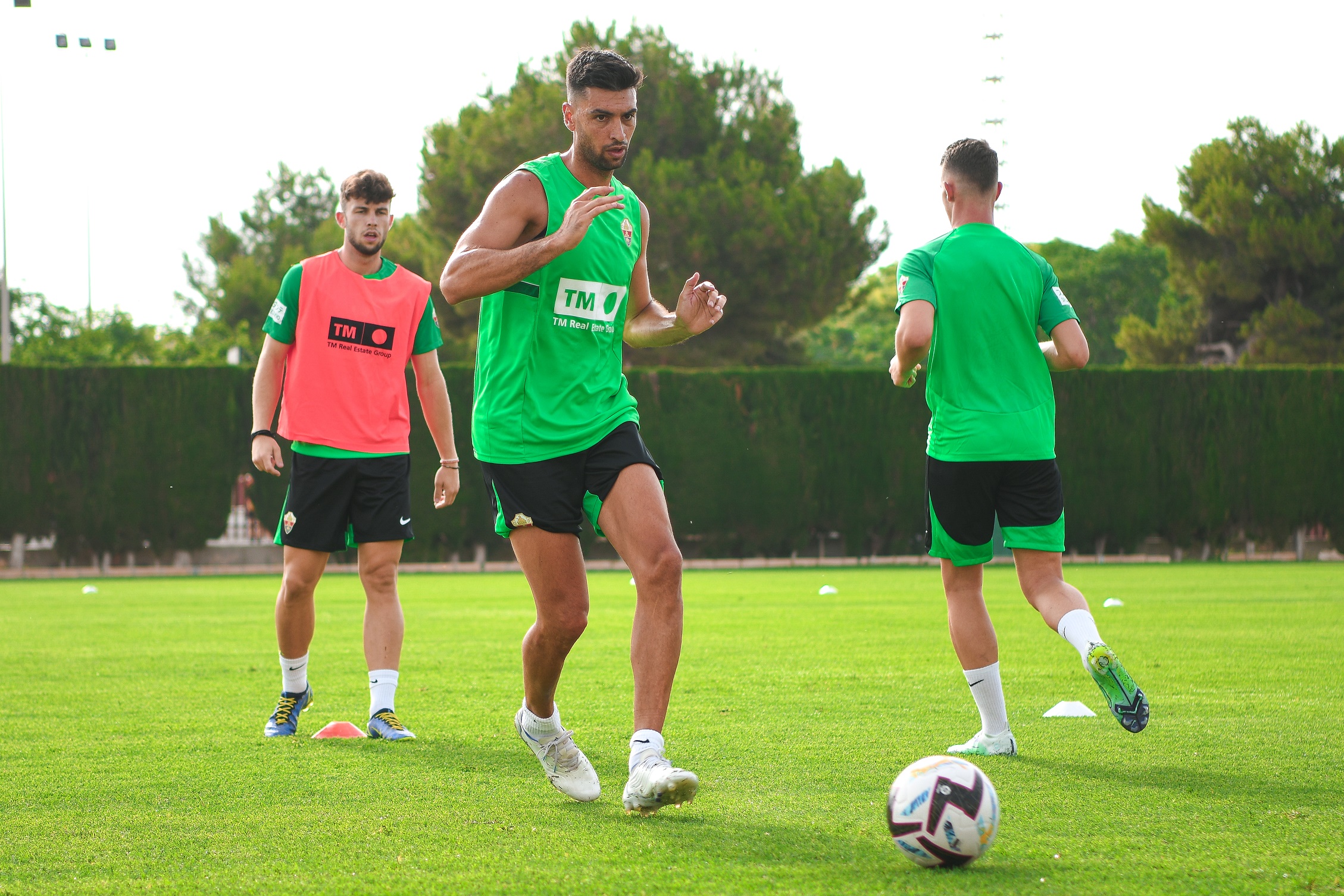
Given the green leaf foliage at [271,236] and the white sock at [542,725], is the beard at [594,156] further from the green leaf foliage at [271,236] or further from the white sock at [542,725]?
the green leaf foliage at [271,236]

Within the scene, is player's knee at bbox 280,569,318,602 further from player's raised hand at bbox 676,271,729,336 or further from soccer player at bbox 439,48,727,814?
player's raised hand at bbox 676,271,729,336

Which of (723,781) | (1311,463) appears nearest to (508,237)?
(723,781)

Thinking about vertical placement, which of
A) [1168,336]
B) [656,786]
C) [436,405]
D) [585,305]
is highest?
[1168,336]

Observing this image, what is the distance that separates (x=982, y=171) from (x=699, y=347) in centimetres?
2744

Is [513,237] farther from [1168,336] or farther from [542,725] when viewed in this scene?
[1168,336]

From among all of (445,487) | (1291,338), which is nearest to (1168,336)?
(1291,338)

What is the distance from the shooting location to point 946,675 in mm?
7070

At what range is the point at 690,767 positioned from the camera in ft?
14.8

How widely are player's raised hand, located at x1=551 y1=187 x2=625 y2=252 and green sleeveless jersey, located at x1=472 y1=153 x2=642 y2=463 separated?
0.15 meters

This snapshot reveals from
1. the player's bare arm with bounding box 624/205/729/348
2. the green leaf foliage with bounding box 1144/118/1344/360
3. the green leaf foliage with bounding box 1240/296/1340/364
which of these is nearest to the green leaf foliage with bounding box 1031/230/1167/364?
the green leaf foliage with bounding box 1144/118/1344/360

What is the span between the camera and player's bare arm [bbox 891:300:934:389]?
462 centimetres

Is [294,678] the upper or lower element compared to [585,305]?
lower

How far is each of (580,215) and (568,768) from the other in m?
1.62

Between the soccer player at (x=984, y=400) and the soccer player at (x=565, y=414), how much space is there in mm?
1208
